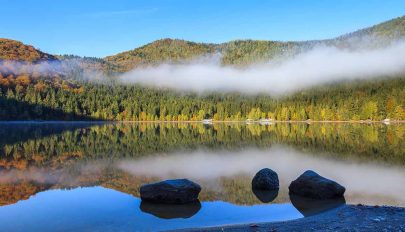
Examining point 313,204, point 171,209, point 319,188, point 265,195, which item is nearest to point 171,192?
point 171,209

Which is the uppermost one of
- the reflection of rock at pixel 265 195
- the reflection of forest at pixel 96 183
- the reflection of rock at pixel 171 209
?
the reflection of rock at pixel 171 209

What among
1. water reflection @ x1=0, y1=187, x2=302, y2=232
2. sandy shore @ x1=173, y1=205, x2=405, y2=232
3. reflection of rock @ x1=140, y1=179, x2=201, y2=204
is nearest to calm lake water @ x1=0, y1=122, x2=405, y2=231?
water reflection @ x1=0, y1=187, x2=302, y2=232

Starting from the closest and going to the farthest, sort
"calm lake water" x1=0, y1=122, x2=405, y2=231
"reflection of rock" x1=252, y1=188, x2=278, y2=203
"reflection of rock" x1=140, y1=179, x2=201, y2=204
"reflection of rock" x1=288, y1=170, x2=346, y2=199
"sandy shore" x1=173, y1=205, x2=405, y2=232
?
"sandy shore" x1=173, y1=205, x2=405, y2=232
"calm lake water" x1=0, y1=122, x2=405, y2=231
"reflection of rock" x1=140, y1=179, x2=201, y2=204
"reflection of rock" x1=288, y1=170, x2=346, y2=199
"reflection of rock" x1=252, y1=188, x2=278, y2=203

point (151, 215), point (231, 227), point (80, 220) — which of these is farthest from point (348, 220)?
point (80, 220)

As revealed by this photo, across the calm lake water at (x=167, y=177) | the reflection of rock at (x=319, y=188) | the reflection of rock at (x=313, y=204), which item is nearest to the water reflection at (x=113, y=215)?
the calm lake water at (x=167, y=177)

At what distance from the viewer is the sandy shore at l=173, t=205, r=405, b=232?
13408mm

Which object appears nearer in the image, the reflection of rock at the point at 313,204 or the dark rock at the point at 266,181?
the reflection of rock at the point at 313,204

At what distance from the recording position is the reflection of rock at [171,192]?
61.5ft

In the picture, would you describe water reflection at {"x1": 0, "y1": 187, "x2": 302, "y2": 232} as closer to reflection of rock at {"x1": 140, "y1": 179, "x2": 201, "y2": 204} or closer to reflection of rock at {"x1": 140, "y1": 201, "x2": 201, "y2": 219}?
reflection of rock at {"x1": 140, "y1": 201, "x2": 201, "y2": 219}

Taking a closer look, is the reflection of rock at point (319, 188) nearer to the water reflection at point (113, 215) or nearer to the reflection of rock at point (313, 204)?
the reflection of rock at point (313, 204)

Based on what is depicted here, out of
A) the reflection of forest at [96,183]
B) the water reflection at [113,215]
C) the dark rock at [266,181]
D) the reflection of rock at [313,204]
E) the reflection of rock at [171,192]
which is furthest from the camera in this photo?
the dark rock at [266,181]

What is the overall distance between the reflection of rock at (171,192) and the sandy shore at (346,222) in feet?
15.1

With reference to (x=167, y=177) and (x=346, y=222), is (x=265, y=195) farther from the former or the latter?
(x=167, y=177)

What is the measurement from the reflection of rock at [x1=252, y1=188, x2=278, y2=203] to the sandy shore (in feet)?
13.3
